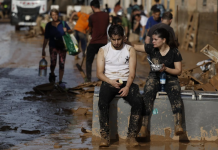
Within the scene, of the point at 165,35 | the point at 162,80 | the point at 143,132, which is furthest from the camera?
the point at 165,35

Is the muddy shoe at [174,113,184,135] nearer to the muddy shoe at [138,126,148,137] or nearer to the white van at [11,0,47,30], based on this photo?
the muddy shoe at [138,126,148,137]

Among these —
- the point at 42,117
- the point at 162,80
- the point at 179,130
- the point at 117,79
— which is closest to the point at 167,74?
the point at 162,80

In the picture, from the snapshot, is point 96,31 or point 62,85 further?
point 96,31

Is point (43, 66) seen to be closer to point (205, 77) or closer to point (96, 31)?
point (96, 31)

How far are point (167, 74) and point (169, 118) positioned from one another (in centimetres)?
64

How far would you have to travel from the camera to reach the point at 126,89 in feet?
21.0

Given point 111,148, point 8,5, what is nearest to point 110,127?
point 111,148

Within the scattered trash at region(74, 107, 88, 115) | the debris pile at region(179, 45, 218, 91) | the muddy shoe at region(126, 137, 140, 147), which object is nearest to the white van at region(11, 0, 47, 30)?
the debris pile at region(179, 45, 218, 91)

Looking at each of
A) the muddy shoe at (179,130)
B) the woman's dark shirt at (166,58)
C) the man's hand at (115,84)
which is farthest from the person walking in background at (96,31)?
the muddy shoe at (179,130)

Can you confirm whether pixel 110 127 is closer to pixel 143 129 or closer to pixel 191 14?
pixel 143 129

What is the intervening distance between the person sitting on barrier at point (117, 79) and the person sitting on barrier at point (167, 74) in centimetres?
16

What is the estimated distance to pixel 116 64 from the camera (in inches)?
261

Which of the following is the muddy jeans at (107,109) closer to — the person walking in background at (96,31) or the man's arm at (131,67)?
the man's arm at (131,67)

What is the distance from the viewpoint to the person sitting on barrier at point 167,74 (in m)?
6.41
